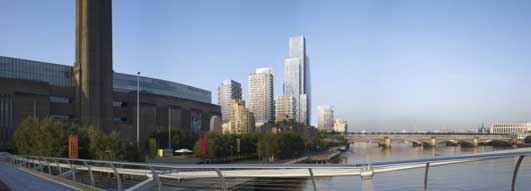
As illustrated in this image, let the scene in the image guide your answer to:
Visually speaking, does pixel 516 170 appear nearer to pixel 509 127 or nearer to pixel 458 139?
pixel 458 139

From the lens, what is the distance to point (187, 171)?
734cm

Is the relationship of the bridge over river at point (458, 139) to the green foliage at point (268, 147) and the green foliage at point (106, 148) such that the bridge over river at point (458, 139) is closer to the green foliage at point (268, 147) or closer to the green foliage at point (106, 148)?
the green foliage at point (268, 147)

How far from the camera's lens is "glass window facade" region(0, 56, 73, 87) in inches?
3255

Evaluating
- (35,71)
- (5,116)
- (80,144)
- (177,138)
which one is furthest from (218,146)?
(35,71)

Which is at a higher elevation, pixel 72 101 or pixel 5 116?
pixel 72 101

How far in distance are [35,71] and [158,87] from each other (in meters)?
35.2

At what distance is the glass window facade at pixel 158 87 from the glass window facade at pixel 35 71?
13305 mm

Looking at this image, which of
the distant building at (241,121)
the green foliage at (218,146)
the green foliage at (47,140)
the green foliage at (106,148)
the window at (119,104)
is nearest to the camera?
the green foliage at (106,148)

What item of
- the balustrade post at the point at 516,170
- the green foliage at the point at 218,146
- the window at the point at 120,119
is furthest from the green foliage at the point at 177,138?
the balustrade post at the point at 516,170

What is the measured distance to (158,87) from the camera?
392 feet

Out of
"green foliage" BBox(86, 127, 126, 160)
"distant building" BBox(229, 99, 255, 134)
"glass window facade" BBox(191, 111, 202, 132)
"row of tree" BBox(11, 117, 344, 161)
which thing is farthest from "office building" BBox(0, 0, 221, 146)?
"distant building" BBox(229, 99, 255, 134)

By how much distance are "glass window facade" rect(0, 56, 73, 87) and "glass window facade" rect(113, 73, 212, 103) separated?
1331 cm

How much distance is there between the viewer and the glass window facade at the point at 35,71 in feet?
271

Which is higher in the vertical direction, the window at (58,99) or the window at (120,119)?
the window at (58,99)
